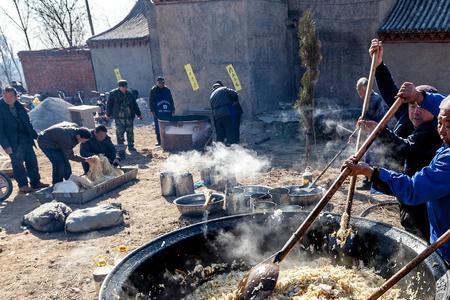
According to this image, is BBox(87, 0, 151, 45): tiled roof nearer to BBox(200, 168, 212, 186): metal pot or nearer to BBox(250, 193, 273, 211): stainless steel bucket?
BBox(200, 168, 212, 186): metal pot

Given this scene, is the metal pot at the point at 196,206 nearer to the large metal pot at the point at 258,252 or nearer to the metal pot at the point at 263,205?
the metal pot at the point at 263,205

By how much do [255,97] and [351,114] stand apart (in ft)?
9.83

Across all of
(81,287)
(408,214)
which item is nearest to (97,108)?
(81,287)

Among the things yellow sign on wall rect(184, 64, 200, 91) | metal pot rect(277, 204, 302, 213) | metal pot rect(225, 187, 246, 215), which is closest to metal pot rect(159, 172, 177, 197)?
metal pot rect(225, 187, 246, 215)

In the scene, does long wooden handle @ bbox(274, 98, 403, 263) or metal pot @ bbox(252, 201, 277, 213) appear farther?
metal pot @ bbox(252, 201, 277, 213)

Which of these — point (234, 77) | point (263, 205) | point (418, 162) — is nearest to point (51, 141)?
point (263, 205)

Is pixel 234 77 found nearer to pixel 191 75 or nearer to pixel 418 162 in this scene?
pixel 191 75

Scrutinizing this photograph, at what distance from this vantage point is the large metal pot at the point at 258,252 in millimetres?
2693

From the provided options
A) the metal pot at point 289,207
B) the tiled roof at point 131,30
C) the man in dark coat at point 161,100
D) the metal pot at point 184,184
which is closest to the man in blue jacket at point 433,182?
the metal pot at point 289,207

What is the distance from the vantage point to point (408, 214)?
4.05 meters

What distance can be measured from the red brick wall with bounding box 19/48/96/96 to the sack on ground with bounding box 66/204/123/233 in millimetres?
17210

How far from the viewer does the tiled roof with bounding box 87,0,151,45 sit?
1945 cm

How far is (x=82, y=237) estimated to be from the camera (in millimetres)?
6258

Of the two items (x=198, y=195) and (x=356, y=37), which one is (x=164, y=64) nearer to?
(x=356, y=37)
